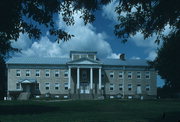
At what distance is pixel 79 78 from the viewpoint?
62.5 metres

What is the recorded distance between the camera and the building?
60562 mm

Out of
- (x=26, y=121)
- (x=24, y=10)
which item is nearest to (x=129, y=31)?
(x=24, y=10)

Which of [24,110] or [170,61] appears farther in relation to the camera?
[24,110]

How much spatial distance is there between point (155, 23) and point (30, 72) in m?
50.7

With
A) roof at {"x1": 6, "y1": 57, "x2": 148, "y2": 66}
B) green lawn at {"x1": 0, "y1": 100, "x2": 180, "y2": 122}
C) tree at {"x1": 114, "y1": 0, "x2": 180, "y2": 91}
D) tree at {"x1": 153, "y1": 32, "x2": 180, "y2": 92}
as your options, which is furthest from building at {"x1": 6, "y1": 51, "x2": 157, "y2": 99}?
tree at {"x1": 114, "y1": 0, "x2": 180, "y2": 91}

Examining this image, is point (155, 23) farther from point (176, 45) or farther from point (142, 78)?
point (142, 78)

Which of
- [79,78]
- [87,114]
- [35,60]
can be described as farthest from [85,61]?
[87,114]

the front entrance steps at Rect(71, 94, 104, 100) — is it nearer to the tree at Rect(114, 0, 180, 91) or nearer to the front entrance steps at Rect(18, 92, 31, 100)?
the front entrance steps at Rect(18, 92, 31, 100)

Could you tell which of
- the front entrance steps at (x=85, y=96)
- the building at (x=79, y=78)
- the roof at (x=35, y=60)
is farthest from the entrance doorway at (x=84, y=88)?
the roof at (x=35, y=60)

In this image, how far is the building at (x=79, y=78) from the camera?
60.6m

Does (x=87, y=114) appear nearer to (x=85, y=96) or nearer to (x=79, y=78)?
(x=85, y=96)

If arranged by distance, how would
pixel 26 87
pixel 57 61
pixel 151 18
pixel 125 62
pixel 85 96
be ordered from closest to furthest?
pixel 151 18, pixel 85 96, pixel 26 87, pixel 57 61, pixel 125 62

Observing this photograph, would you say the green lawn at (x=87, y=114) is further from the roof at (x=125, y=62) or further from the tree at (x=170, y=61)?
the roof at (x=125, y=62)

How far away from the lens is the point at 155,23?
45.7 feet
